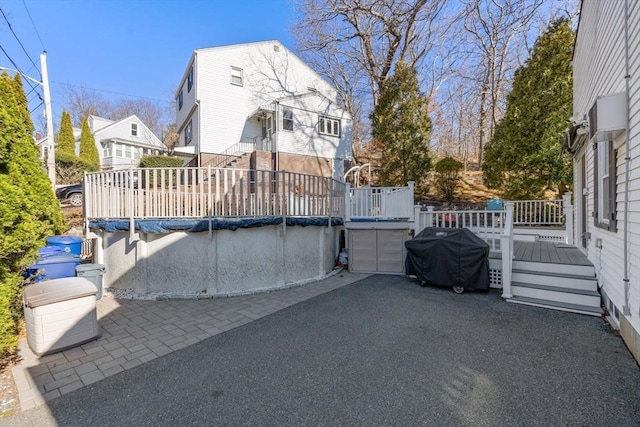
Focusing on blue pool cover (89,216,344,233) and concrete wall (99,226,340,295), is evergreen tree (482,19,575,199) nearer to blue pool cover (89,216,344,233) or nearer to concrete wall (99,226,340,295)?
concrete wall (99,226,340,295)

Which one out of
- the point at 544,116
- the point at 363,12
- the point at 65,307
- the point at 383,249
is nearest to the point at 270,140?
the point at 363,12

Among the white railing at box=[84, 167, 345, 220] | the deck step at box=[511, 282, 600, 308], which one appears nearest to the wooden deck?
the deck step at box=[511, 282, 600, 308]

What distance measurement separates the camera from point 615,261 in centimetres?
383

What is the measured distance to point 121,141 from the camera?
25.5 m

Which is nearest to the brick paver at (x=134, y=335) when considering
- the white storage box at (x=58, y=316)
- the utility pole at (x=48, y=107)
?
the white storage box at (x=58, y=316)

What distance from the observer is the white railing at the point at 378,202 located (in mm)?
7316

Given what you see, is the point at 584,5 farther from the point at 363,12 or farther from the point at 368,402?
the point at 363,12

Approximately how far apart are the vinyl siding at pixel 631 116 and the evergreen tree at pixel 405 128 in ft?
23.2

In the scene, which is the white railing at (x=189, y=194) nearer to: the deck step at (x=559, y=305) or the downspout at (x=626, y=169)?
the deck step at (x=559, y=305)

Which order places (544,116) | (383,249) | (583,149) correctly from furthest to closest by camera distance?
(544,116) → (383,249) → (583,149)

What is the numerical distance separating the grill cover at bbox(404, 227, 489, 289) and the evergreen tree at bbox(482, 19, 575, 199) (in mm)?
6846

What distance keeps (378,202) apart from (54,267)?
6.68 meters

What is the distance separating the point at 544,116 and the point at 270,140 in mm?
11820

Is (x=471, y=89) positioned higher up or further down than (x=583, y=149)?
higher up
